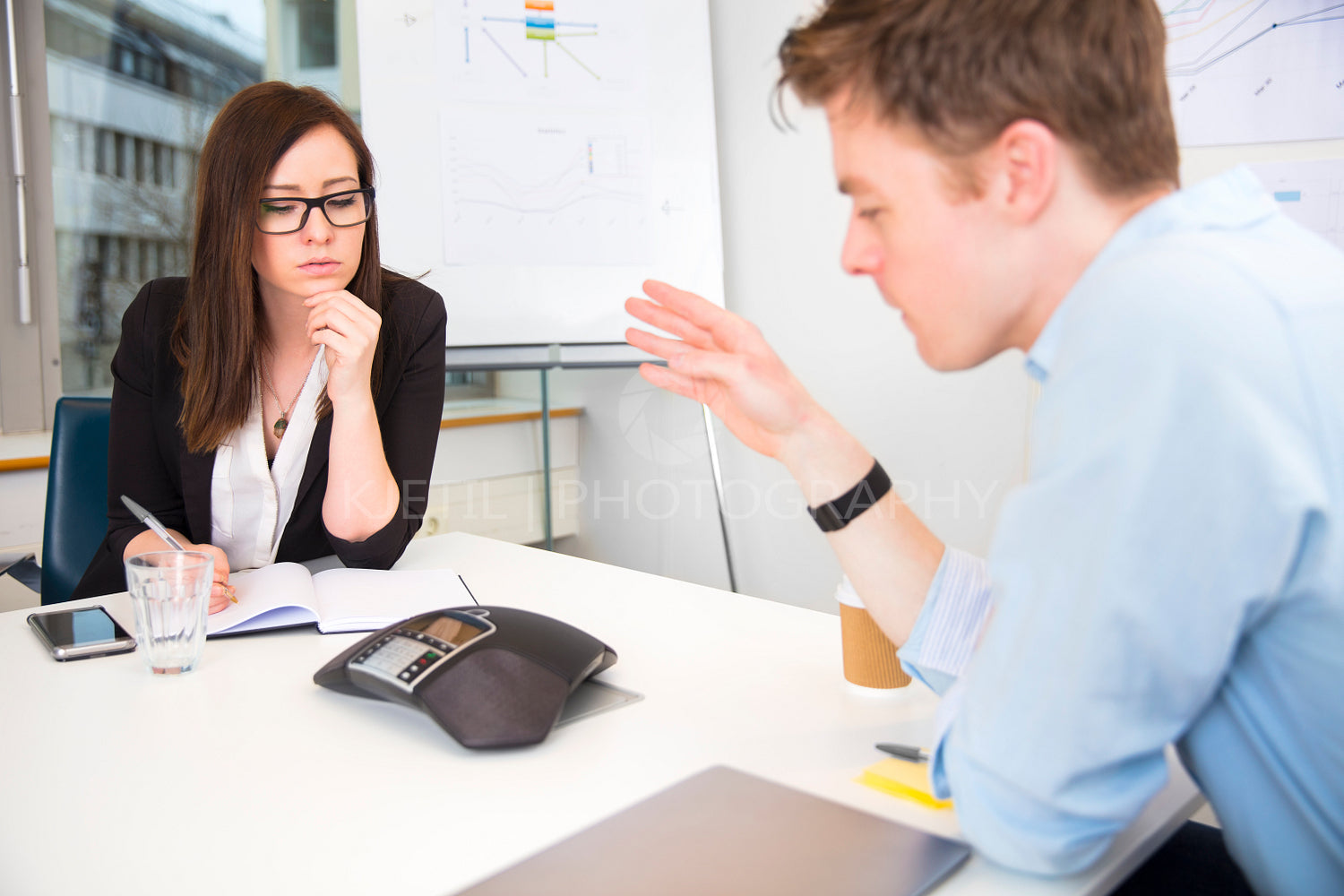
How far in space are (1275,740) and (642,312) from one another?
0.60 metres

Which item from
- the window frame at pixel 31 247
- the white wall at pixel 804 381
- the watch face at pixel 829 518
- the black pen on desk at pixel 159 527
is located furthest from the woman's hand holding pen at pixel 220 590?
the white wall at pixel 804 381

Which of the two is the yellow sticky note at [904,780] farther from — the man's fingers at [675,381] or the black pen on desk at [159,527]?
the black pen on desk at [159,527]

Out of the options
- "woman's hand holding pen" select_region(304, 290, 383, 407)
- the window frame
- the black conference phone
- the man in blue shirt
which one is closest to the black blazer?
"woman's hand holding pen" select_region(304, 290, 383, 407)

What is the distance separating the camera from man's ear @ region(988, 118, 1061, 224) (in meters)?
0.60

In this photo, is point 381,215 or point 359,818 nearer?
point 359,818

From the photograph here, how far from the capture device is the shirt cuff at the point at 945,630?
78cm

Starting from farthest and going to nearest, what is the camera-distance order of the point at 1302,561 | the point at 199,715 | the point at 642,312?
the point at 642,312, the point at 199,715, the point at 1302,561

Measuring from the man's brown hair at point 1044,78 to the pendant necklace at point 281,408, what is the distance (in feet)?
3.51

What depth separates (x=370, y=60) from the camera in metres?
2.30

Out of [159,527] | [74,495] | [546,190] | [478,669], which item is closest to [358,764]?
[478,669]

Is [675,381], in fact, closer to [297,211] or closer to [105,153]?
[297,211]

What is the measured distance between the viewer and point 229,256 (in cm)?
138

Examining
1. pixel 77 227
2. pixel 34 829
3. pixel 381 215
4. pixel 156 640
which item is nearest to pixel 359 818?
pixel 34 829

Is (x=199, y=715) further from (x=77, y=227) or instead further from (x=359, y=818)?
(x=77, y=227)
